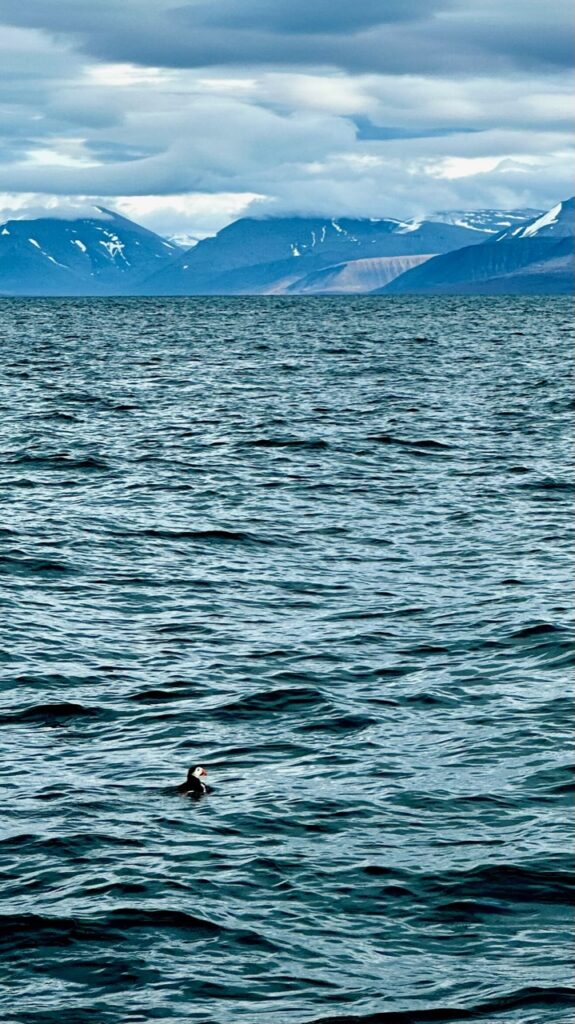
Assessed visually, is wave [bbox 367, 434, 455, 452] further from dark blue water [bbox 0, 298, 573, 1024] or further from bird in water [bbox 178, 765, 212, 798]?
bird in water [bbox 178, 765, 212, 798]

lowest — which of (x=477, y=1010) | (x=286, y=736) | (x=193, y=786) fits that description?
(x=477, y=1010)

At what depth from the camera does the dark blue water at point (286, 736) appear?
12.2m

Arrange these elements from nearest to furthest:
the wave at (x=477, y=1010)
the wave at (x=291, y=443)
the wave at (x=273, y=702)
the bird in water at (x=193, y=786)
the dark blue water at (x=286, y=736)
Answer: the wave at (x=477, y=1010), the dark blue water at (x=286, y=736), the bird in water at (x=193, y=786), the wave at (x=273, y=702), the wave at (x=291, y=443)

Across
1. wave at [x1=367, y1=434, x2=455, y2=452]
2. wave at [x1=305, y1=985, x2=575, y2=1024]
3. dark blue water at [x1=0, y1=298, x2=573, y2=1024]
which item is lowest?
wave at [x1=305, y1=985, x2=575, y2=1024]

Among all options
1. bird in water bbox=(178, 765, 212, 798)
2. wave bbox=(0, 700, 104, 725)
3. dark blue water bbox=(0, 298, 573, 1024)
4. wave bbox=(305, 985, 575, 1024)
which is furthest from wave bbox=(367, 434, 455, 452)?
wave bbox=(305, 985, 575, 1024)

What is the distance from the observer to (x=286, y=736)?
60.2ft

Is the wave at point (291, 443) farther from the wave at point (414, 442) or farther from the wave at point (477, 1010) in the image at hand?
the wave at point (477, 1010)

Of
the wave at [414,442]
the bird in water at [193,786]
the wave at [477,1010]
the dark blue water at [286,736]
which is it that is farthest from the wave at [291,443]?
the wave at [477,1010]

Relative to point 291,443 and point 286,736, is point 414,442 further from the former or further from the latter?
point 286,736

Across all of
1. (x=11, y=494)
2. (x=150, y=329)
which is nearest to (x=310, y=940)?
(x=11, y=494)

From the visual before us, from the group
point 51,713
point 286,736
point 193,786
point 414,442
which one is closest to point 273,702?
point 286,736

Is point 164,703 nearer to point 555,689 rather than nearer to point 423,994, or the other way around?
point 555,689

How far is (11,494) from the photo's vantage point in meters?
37.1

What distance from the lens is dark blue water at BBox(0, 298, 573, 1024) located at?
40.1ft
